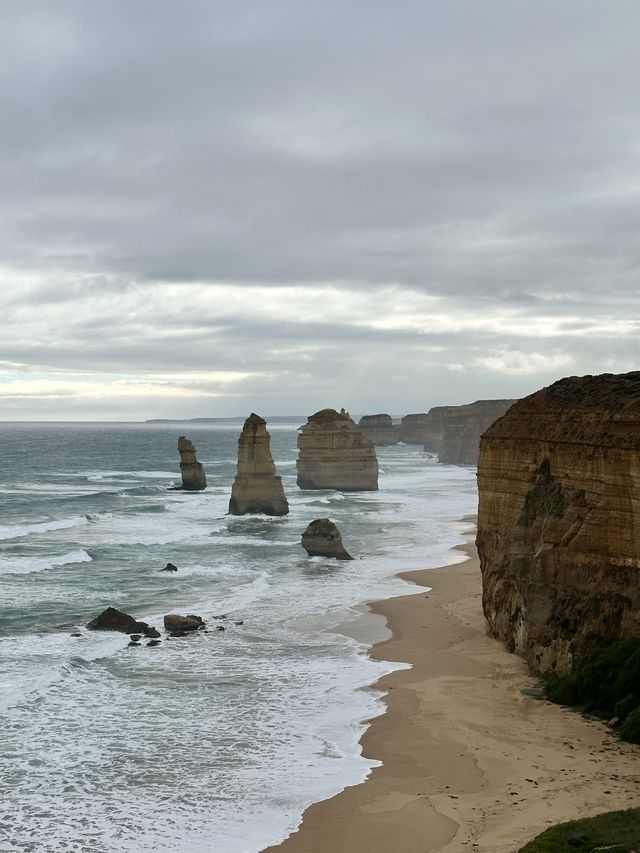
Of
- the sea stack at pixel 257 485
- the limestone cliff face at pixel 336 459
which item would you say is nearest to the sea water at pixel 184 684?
the sea stack at pixel 257 485

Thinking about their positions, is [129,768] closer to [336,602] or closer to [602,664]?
[602,664]

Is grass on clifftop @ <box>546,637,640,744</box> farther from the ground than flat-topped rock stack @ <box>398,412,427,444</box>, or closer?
closer

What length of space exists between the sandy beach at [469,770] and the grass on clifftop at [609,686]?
409 millimetres

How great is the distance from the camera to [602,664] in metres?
20.6

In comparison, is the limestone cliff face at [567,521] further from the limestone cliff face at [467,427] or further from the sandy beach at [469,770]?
the limestone cliff face at [467,427]

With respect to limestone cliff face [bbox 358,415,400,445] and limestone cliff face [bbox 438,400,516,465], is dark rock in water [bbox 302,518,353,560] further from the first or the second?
limestone cliff face [bbox 358,415,400,445]

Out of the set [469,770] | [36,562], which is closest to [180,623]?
[469,770]

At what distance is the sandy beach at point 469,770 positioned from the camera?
49.2 ft

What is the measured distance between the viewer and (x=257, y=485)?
61031 mm

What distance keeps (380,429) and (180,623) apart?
151927mm

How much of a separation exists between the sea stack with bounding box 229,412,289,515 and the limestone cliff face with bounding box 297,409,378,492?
15.3m

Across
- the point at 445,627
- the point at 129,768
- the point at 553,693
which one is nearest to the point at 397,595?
the point at 445,627

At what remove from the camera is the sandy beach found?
15.0 meters

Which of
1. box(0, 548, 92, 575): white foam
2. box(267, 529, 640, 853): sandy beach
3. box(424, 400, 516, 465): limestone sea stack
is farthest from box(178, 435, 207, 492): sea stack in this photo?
box(267, 529, 640, 853): sandy beach
